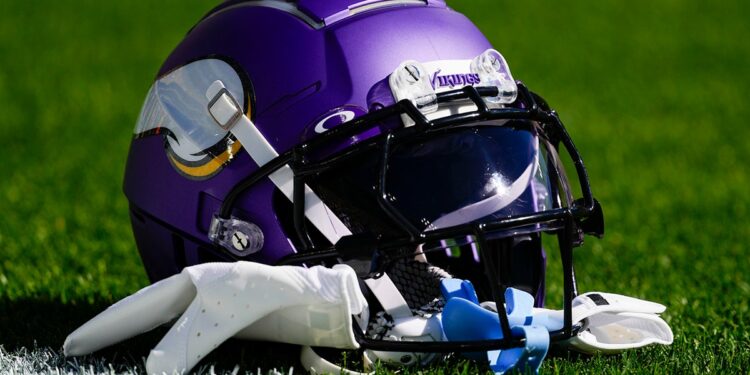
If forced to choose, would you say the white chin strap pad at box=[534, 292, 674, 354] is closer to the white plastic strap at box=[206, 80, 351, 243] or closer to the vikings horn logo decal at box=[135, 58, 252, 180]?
the white plastic strap at box=[206, 80, 351, 243]

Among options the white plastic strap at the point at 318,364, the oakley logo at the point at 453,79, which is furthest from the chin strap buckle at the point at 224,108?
the white plastic strap at the point at 318,364

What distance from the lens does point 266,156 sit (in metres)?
2.73

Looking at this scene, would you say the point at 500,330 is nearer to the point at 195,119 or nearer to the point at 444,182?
the point at 444,182

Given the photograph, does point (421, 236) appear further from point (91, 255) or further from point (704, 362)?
point (91, 255)

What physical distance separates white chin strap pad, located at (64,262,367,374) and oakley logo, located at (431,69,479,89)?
0.52 m

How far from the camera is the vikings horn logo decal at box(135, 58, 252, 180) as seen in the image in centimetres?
281

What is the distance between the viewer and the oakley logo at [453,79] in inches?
108

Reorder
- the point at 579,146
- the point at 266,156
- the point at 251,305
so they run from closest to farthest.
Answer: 1. the point at 251,305
2. the point at 266,156
3. the point at 579,146

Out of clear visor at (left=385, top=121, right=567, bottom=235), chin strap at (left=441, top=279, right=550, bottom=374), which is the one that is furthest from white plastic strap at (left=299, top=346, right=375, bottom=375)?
clear visor at (left=385, top=121, right=567, bottom=235)

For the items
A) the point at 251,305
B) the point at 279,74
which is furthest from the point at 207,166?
the point at 251,305

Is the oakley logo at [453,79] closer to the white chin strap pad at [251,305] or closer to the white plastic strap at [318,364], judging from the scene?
the white chin strap pad at [251,305]

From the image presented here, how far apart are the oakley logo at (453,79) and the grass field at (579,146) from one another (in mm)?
722

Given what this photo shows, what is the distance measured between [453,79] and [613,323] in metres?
0.80

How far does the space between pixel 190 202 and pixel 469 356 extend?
839 mm
